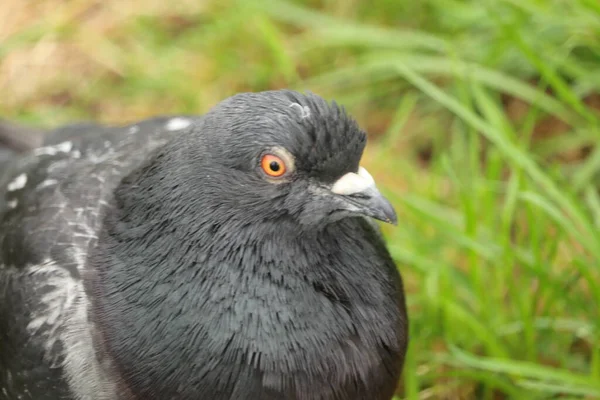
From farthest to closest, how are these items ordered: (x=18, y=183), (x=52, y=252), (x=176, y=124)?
(x=176, y=124) → (x=18, y=183) → (x=52, y=252)

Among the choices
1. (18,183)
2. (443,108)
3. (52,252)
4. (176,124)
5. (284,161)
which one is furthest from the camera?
(443,108)

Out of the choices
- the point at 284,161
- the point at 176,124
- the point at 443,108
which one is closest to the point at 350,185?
the point at 284,161

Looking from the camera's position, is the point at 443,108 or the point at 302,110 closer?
the point at 302,110

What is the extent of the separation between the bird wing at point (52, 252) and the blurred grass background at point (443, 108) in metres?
1.68

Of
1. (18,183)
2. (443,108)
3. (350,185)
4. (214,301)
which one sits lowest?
(214,301)

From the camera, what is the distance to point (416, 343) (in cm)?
443

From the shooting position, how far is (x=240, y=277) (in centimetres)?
297

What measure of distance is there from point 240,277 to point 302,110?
2.18 feet

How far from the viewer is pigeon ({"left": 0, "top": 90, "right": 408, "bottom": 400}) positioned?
2.94 metres

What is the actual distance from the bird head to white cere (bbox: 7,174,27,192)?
1277 mm

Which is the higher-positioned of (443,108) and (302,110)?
(443,108)

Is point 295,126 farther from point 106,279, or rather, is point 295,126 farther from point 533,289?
point 533,289

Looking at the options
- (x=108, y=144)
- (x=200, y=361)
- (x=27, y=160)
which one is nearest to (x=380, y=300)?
(x=200, y=361)

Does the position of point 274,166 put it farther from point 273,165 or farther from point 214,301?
point 214,301
